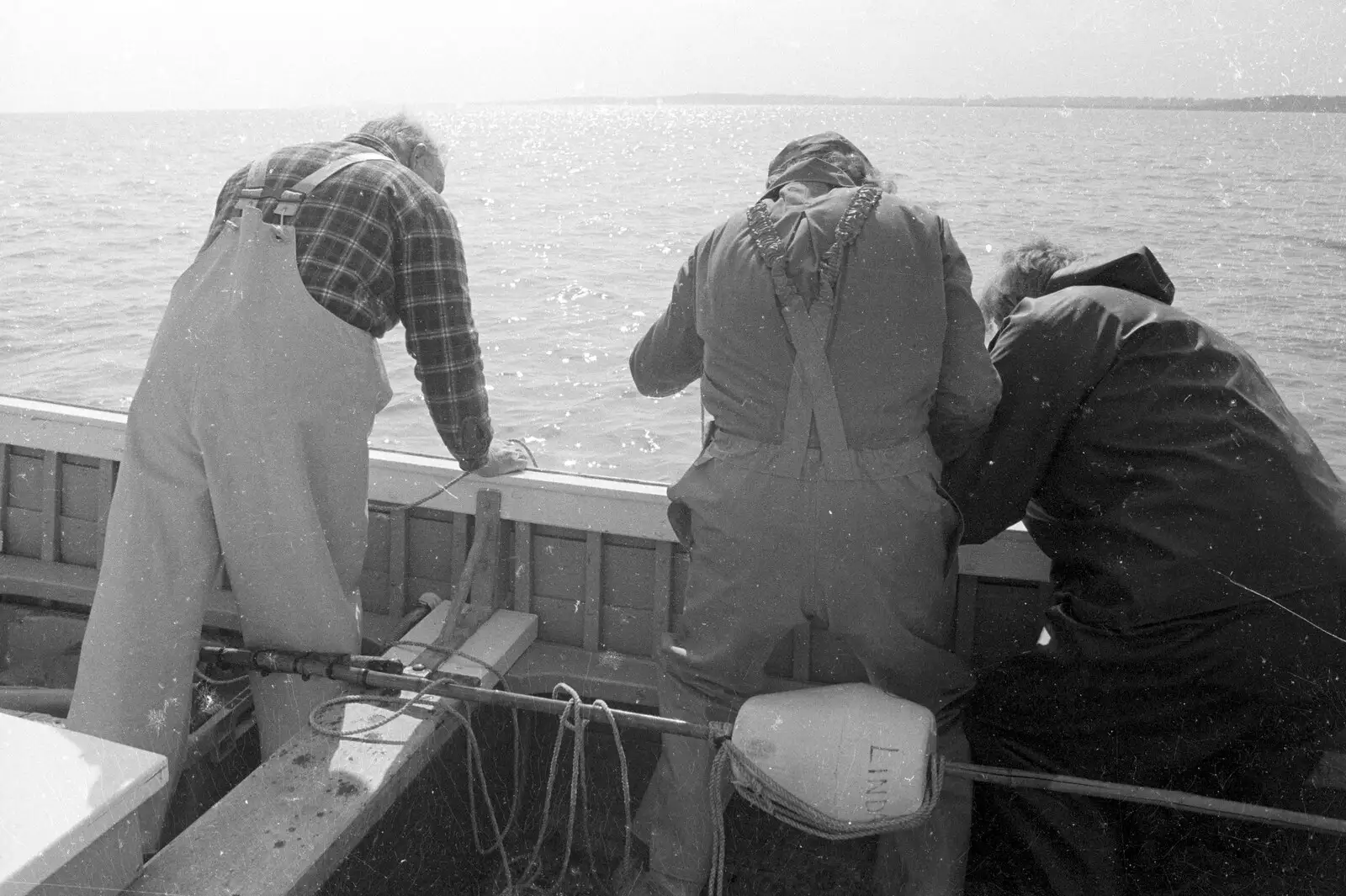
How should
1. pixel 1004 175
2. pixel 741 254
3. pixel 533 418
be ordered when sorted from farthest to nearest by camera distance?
1. pixel 1004 175
2. pixel 533 418
3. pixel 741 254

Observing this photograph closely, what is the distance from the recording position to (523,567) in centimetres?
310

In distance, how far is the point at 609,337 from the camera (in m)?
10.5

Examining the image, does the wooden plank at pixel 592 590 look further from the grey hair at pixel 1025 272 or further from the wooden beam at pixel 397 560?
the grey hair at pixel 1025 272

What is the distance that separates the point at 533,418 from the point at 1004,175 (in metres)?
18.5

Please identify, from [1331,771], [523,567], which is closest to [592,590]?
[523,567]

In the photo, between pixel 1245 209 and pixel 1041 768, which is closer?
pixel 1041 768

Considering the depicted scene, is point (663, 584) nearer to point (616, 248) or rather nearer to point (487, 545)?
point (487, 545)

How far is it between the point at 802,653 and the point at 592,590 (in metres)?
0.60

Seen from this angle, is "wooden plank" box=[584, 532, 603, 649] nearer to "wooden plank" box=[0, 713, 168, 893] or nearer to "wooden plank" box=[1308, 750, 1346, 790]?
"wooden plank" box=[0, 713, 168, 893]

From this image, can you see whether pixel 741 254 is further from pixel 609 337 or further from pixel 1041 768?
pixel 609 337

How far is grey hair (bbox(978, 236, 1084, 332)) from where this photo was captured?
2.60 m

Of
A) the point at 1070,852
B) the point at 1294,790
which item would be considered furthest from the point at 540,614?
the point at 1294,790

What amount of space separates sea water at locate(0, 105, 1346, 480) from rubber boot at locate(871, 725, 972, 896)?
219cm

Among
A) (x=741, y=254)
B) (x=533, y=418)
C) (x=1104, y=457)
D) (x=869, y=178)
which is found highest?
(x=869, y=178)
